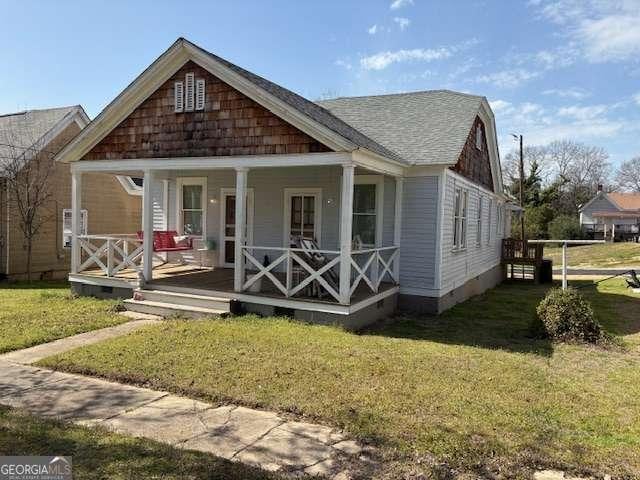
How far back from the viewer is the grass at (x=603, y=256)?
28.2 metres

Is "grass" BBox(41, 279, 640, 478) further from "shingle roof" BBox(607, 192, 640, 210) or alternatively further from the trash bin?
"shingle roof" BBox(607, 192, 640, 210)

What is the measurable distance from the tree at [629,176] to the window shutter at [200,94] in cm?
7465

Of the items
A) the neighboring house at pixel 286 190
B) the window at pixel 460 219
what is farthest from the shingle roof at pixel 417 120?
the window at pixel 460 219

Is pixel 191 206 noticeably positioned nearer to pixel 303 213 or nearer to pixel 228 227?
pixel 228 227

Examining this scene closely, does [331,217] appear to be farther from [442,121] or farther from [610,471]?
[610,471]

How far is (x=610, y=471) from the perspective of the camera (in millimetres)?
3730

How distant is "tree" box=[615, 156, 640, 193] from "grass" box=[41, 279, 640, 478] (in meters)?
71.8

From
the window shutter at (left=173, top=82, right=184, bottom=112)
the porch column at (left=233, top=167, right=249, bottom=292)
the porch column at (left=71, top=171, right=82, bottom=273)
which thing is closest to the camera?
the porch column at (left=233, top=167, right=249, bottom=292)

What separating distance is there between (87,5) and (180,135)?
386 centimetres

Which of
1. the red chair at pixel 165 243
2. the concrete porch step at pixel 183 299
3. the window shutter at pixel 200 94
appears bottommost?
the concrete porch step at pixel 183 299

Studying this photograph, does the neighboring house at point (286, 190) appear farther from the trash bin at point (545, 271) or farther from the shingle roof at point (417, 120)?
the trash bin at point (545, 271)

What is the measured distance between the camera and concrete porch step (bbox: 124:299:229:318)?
912cm

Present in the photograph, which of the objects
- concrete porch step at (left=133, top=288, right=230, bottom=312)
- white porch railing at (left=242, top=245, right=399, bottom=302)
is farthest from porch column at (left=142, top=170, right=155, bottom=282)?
white porch railing at (left=242, top=245, right=399, bottom=302)

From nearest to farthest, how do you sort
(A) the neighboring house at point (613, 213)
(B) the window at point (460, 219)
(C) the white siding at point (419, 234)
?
Result: (C) the white siding at point (419, 234) < (B) the window at point (460, 219) < (A) the neighboring house at point (613, 213)
